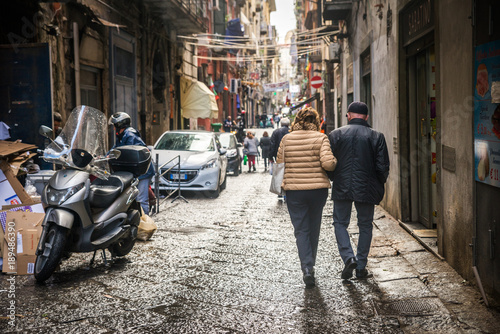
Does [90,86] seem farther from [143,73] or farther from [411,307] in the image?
[411,307]

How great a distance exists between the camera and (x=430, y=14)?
714 centimetres

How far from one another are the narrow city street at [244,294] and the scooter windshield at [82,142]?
1.13m

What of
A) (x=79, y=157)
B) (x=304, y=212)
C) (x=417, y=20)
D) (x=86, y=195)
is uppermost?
(x=417, y=20)

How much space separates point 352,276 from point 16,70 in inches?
267

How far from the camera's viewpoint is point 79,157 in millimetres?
6008

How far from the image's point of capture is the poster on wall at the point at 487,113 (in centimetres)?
456

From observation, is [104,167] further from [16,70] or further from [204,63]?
[204,63]

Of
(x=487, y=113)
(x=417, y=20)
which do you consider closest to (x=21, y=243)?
(x=487, y=113)

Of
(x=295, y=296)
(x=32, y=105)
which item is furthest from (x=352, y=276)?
(x=32, y=105)

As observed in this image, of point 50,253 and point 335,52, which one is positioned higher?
point 335,52

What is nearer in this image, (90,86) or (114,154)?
(114,154)

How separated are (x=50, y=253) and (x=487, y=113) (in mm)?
4057

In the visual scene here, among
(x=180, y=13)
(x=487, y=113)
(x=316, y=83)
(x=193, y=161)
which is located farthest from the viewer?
(x=316, y=83)

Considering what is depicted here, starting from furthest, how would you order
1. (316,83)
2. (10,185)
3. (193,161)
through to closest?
(316,83) → (193,161) → (10,185)
